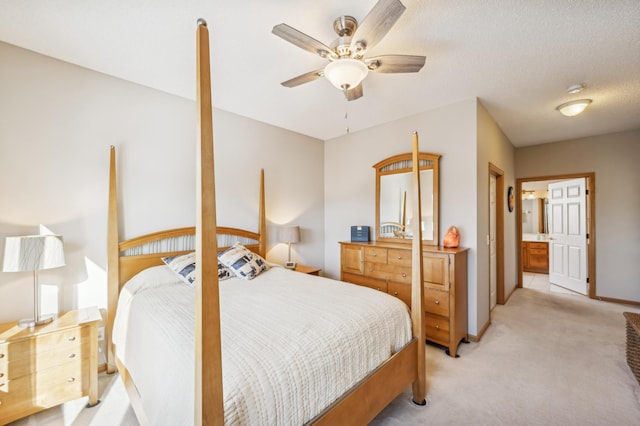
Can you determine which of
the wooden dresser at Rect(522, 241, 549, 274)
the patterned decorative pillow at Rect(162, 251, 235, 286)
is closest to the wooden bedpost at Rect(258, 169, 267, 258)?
the patterned decorative pillow at Rect(162, 251, 235, 286)

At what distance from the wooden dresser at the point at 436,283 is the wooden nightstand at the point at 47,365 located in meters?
2.64

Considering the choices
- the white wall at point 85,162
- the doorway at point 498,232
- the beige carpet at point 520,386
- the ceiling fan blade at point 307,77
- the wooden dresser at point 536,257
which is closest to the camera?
the beige carpet at point 520,386

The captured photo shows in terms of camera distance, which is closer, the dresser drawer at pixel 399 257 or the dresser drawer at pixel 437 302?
the dresser drawer at pixel 437 302

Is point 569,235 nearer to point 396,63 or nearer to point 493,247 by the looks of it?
point 493,247

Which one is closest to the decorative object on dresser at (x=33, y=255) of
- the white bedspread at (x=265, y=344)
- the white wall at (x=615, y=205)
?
the white bedspread at (x=265, y=344)

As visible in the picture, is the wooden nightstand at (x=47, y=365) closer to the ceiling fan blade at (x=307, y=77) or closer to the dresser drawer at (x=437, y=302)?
the ceiling fan blade at (x=307, y=77)

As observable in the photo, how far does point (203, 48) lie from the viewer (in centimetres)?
87

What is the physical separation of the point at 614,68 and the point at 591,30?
0.81 m

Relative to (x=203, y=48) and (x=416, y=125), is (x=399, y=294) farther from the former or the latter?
(x=203, y=48)

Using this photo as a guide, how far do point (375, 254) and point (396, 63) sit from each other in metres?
2.04

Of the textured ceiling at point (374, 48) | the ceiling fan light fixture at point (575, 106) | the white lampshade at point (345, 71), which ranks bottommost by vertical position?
the white lampshade at point (345, 71)

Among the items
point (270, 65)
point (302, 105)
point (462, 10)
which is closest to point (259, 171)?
point (302, 105)

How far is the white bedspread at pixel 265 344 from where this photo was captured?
105cm

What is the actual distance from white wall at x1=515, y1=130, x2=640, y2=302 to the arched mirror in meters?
3.11
